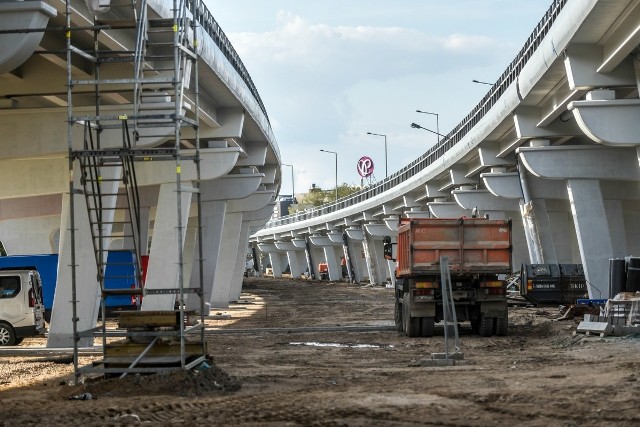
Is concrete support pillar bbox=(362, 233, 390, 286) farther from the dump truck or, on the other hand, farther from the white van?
the dump truck

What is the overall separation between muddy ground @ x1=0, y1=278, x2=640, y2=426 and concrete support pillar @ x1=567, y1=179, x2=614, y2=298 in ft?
41.3

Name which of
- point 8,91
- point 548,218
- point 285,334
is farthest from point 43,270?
point 548,218

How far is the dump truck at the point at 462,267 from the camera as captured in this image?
27297 millimetres

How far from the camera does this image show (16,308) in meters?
29.0

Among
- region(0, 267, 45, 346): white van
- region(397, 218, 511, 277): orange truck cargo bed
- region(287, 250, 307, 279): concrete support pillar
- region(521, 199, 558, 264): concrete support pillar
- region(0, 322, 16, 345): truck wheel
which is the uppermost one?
region(287, 250, 307, 279): concrete support pillar

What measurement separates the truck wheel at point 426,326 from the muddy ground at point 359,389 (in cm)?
198

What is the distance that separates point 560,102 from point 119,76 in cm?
1413

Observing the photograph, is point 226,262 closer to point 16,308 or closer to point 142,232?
point 142,232

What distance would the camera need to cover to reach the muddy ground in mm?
12445

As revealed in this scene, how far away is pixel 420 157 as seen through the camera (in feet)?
215

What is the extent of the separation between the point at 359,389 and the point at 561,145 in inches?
1077

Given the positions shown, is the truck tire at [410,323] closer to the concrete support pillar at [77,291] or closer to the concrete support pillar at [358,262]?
the concrete support pillar at [77,291]

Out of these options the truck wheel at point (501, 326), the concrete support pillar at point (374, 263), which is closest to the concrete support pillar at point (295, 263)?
the concrete support pillar at point (374, 263)

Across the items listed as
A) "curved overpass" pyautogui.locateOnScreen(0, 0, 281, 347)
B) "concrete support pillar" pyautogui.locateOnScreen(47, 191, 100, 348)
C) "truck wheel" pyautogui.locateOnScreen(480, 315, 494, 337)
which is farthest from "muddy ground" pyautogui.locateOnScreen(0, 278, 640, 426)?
"curved overpass" pyautogui.locateOnScreen(0, 0, 281, 347)
